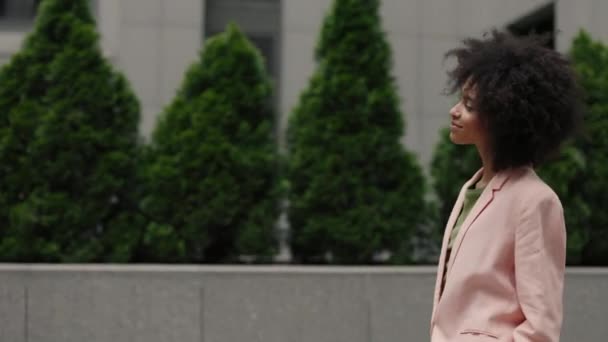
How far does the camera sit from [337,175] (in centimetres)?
689

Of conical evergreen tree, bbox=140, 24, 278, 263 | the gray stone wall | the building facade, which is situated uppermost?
the building facade

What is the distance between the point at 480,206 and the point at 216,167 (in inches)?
184

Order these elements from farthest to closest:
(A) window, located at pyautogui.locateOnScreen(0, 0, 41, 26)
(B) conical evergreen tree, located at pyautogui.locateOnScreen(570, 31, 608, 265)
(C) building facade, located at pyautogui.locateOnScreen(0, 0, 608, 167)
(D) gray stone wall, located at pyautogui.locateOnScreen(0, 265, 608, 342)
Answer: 1. (A) window, located at pyautogui.locateOnScreen(0, 0, 41, 26)
2. (C) building facade, located at pyautogui.locateOnScreen(0, 0, 608, 167)
3. (B) conical evergreen tree, located at pyautogui.locateOnScreen(570, 31, 608, 265)
4. (D) gray stone wall, located at pyautogui.locateOnScreen(0, 265, 608, 342)

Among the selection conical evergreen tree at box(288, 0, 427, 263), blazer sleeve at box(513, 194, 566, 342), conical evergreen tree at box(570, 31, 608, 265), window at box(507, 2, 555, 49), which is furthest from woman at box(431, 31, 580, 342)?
window at box(507, 2, 555, 49)

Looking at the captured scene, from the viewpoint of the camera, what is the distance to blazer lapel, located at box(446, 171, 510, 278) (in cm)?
231

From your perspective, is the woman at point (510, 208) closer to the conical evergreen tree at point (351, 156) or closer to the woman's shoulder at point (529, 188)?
the woman's shoulder at point (529, 188)

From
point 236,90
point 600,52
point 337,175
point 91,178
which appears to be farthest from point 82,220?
point 600,52

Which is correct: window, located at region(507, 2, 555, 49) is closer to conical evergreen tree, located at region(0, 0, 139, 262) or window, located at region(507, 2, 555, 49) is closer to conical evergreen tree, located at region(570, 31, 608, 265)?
conical evergreen tree, located at region(570, 31, 608, 265)

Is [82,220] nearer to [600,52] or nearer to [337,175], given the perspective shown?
[337,175]

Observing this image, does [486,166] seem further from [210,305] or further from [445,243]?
[210,305]

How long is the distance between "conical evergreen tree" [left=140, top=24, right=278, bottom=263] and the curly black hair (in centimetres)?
453

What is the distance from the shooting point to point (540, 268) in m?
2.15

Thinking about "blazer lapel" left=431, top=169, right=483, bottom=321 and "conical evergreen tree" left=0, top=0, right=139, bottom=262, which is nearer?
"blazer lapel" left=431, top=169, right=483, bottom=321

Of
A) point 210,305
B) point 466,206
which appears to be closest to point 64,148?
point 210,305
